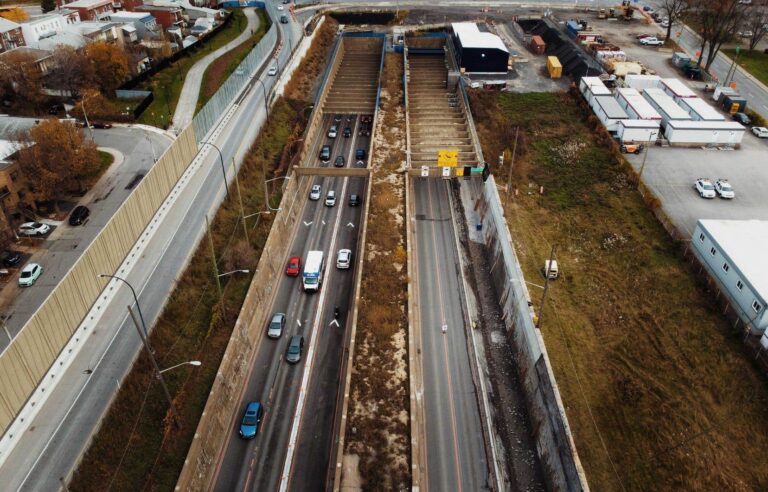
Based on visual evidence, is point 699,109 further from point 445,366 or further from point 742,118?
point 445,366

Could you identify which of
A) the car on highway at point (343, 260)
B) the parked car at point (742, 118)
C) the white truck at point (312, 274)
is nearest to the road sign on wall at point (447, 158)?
the car on highway at point (343, 260)

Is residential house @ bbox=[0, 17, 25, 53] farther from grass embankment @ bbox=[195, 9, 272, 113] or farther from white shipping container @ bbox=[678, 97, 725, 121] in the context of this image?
white shipping container @ bbox=[678, 97, 725, 121]

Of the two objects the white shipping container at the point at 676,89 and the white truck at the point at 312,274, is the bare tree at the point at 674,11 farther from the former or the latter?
the white truck at the point at 312,274

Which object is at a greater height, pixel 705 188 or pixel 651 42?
pixel 651 42

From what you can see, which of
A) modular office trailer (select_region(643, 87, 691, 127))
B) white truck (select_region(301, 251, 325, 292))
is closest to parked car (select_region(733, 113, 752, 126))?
modular office trailer (select_region(643, 87, 691, 127))

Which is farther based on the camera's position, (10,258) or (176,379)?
(10,258)

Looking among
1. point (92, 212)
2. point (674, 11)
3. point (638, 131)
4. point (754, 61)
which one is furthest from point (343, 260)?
point (674, 11)

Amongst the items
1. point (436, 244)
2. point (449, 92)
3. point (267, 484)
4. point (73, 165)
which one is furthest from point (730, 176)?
point (73, 165)
